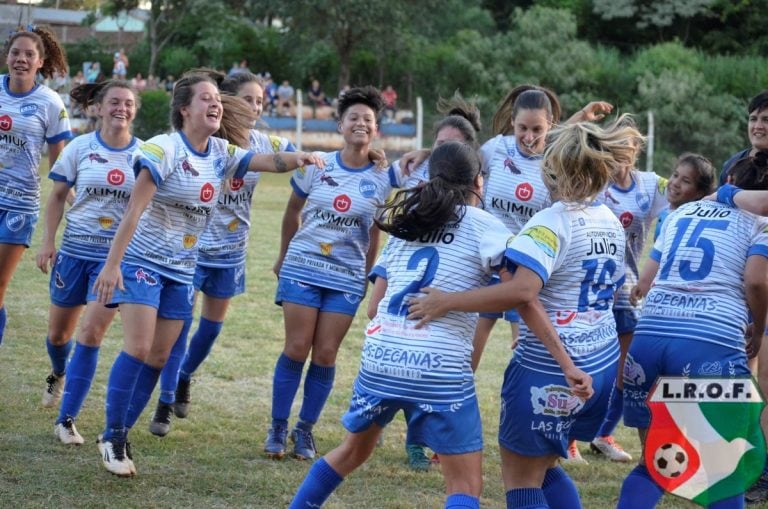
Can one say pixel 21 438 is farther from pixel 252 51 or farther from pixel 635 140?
pixel 252 51

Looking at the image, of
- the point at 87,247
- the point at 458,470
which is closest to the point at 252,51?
the point at 87,247

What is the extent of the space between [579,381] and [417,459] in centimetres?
215

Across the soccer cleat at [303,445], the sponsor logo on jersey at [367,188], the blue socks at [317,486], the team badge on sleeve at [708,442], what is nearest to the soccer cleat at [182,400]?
the soccer cleat at [303,445]

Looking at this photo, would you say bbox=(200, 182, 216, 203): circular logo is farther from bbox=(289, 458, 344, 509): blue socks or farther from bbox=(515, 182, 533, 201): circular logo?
bbox=(289, 458, 344, 509): blue socks

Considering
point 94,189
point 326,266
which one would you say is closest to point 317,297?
point 326,266

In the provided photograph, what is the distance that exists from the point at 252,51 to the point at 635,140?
122 feet

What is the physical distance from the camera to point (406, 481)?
223 inches

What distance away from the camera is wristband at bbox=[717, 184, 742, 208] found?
4.50 meters

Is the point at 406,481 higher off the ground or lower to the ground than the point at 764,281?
lower

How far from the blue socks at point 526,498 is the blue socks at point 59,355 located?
3421 mm

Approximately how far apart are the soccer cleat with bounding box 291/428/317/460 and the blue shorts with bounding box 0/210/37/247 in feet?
7.16

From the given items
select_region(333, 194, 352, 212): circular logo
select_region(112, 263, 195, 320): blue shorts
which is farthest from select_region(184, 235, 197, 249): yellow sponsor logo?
select_region(333, 194, 352, 212): circular logo

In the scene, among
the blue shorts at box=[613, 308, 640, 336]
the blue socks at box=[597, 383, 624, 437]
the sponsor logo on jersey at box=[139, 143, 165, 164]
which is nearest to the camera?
the sponsor logo on jersey at box=[139, 143, 165, 164]

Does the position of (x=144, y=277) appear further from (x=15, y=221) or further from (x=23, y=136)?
(x=23, y=136)
